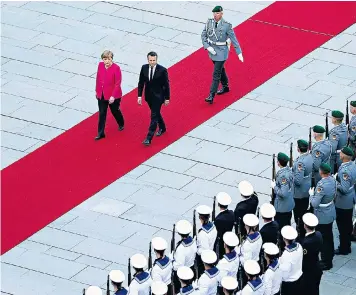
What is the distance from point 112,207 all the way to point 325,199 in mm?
3532

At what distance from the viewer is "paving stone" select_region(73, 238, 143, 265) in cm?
1955

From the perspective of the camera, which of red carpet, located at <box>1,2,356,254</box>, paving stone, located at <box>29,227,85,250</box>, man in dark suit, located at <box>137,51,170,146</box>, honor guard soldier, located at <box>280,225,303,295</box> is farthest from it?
man in dark suit, located at <box>137,51,170,146</box>

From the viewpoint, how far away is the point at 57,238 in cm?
2006

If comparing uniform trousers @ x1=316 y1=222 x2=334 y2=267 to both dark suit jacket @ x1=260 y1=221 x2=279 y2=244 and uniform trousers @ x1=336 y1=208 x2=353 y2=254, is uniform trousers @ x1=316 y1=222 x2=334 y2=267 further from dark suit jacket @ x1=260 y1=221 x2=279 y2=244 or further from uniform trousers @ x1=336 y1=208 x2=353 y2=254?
dark suit jacket @ x1=260 y1=221 x2=279 y2=244

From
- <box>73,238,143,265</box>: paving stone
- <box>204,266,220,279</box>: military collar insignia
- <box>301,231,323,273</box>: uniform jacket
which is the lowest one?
<box>73,238,143,265</box>: paving stone

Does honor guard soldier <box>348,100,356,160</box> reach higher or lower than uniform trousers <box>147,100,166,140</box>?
higher

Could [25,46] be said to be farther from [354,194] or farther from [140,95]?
[354,194]

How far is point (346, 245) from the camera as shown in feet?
64.2

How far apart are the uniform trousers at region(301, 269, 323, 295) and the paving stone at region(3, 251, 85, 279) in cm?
328

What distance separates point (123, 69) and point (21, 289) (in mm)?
6644

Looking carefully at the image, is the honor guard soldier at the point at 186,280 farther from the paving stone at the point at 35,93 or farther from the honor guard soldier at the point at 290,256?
the paving stone at the point at 35,93

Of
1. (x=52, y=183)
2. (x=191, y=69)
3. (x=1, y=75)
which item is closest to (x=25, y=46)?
(x=1, y=75)

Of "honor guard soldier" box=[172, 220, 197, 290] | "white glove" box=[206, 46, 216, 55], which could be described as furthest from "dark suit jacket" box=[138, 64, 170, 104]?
"honor guard soldier" box=[172, 220, 197, 290]

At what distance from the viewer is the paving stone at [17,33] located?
25.8 meters
